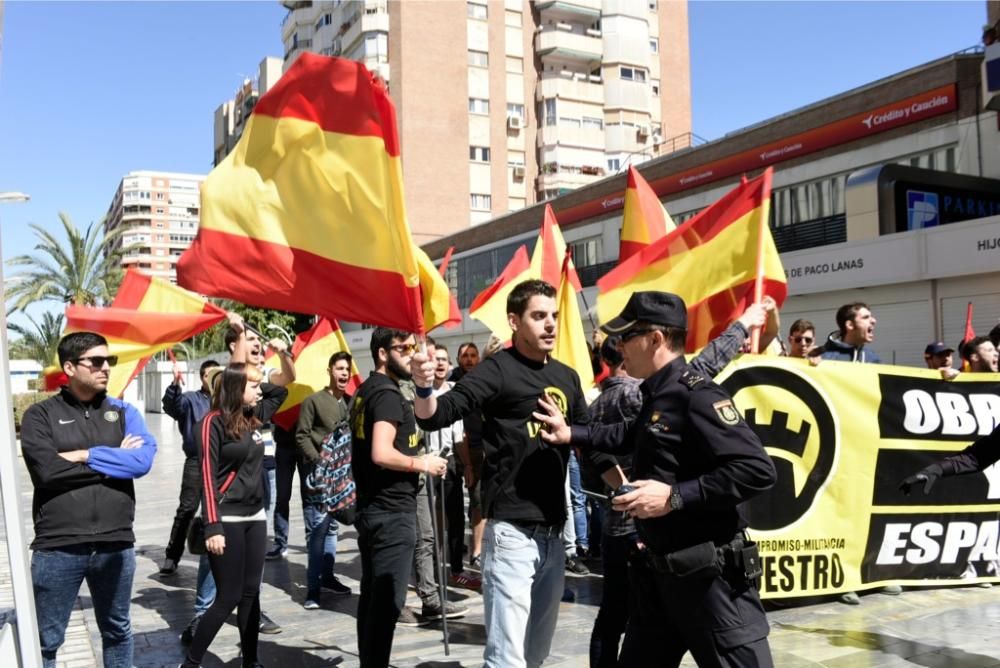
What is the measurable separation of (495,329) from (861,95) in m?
23.2

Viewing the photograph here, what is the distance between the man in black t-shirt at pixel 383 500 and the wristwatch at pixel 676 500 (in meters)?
1.63

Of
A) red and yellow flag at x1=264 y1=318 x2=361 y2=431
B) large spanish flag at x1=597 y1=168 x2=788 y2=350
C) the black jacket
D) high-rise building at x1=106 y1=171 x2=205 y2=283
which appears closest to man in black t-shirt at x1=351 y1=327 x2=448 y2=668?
the black jacket

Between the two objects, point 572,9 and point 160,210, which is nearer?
point 572,9

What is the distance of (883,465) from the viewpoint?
21.6 ft

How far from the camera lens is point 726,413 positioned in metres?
Result: 3.03

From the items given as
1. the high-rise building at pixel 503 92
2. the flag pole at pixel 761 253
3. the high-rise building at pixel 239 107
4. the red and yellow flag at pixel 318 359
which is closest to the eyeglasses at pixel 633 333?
the flag pole at pixel 761 253

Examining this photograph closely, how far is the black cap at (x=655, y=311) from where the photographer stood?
327 centimetres

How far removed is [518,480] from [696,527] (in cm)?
100

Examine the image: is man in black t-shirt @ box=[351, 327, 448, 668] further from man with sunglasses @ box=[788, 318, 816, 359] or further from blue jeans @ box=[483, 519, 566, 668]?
man with sunglasses @ box=[788, 318, 816, 359]

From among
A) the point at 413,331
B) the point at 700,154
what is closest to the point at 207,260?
the point at 413,331

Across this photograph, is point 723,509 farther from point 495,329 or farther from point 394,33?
point 394,33

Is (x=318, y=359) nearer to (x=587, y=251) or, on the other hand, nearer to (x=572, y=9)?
(x=587, y=251)

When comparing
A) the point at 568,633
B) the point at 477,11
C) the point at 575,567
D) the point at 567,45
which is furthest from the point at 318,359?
the point at 567,45

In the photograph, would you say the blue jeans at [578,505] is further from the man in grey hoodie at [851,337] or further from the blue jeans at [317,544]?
the man in grey hoodie at [851,337]
